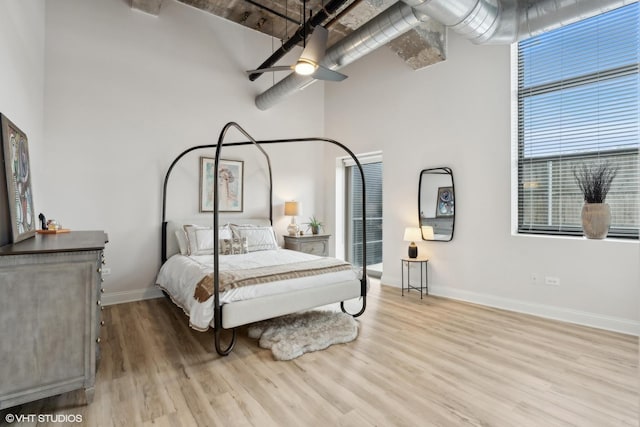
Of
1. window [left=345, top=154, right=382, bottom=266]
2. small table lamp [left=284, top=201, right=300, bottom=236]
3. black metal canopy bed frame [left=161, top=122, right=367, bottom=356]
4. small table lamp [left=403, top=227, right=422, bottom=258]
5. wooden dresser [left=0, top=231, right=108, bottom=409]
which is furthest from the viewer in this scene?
window [left=345, top=154, right=382, bottom=266]

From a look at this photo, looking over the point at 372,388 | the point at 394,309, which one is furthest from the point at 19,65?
the point at 394,309

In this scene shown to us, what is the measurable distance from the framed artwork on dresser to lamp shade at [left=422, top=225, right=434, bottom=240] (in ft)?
14.4

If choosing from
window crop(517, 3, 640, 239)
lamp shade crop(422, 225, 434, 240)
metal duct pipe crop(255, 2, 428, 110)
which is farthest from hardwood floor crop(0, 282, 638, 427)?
metal duct pipe crop(255, 2, 428, 110)

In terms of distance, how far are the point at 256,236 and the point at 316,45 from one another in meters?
2.76

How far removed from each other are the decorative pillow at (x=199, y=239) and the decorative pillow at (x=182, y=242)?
4cm

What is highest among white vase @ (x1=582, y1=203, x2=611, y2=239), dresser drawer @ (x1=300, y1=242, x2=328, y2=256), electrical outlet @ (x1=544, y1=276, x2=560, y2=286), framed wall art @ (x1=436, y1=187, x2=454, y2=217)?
framed wall art @ (x1=436, y1=187, x2=454, y2=217)

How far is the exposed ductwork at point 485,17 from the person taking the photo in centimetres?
277

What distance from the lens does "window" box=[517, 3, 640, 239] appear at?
336 centimetres

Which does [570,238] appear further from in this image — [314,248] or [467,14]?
[314,248]

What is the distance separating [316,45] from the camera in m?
2.84

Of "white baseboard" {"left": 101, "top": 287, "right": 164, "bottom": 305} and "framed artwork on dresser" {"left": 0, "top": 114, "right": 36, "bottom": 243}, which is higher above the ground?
"framed artwork on dresser" {"left": 0, "top": 114, "right": 36, "bottom": 243}

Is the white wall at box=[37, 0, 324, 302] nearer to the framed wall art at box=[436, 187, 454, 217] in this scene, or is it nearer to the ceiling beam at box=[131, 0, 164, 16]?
the ceiling beam at box=[131, 0, 164, 16]

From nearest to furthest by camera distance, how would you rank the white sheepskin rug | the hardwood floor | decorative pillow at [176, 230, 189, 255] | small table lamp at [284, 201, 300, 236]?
1. the hardwood floor
2. the white sheepskin rug
3. decorative pillow at [176, 230, 189, 255]
4. small table lamp at [284, 201, 300, 236]

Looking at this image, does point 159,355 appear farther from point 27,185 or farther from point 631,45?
point 631,45
